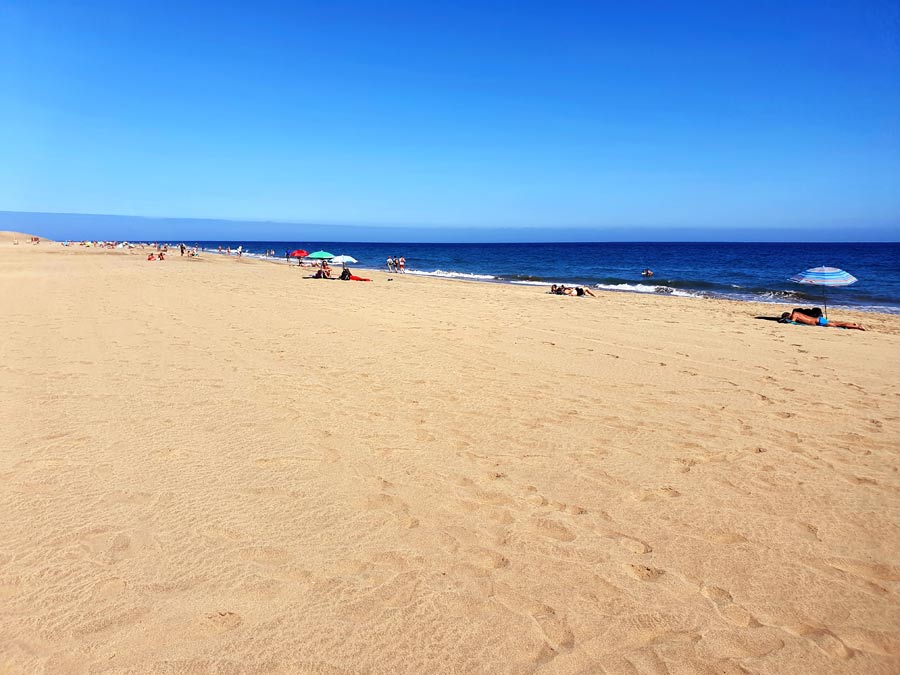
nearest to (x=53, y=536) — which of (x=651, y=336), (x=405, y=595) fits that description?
(x=405, y=595)

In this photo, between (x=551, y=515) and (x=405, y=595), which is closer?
(x=405, y=595)

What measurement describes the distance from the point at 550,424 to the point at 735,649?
2878 millimetres

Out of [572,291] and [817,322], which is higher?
[572,291]

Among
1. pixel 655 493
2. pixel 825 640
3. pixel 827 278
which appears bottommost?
pixel 825 640

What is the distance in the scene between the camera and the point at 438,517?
11.7ft

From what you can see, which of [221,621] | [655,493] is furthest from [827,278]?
[221,621]

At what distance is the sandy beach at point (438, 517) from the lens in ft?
8.22

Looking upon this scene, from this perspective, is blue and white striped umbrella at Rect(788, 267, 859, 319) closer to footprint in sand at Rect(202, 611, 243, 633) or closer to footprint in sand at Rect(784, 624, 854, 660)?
footprint in sand at Rect(784, 624, 854, 660)

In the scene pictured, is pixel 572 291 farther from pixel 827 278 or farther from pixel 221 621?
pixel 221 621

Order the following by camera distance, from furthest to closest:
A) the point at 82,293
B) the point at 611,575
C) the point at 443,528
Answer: the point at 82,293
the point at 443,528
the point at 611,575

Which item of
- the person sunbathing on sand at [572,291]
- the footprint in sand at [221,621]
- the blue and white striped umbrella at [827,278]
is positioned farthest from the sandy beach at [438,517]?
the person sunbathing on sand at [572,291]

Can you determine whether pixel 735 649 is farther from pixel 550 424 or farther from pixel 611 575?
pixel 550 424

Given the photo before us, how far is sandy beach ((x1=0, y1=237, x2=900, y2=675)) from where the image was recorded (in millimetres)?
2506

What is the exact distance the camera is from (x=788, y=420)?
5.67 meters
